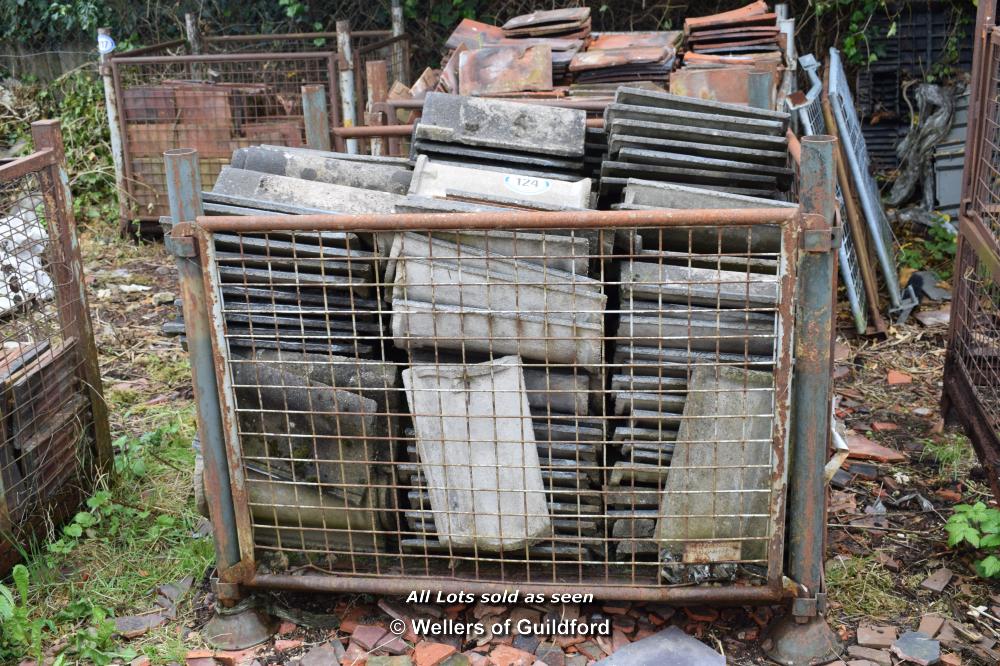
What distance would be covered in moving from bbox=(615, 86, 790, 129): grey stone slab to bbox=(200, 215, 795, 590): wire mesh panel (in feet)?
2.09

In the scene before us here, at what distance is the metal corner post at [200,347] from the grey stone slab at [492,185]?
2.44ft

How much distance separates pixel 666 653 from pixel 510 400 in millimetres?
947

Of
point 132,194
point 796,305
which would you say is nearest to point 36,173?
point 796,305

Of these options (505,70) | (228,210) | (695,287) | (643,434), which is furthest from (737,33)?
(228,210)

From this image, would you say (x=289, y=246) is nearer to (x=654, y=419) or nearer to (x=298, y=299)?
(x=298, y=299)

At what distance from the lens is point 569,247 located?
9.78 ft

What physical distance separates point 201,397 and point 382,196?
900 mm

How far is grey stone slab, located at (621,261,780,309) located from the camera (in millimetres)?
2891

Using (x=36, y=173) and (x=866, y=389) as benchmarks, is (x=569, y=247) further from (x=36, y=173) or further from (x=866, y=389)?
(x=866, y=389)

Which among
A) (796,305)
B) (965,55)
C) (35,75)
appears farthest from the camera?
(35,75)

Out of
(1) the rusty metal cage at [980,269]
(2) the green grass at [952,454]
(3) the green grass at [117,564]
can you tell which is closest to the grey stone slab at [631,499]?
→ (3) the green grass at [117,564]

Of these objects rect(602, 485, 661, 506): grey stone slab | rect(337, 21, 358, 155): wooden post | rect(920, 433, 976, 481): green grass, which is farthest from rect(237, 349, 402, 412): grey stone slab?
rect(337, 21, 358, 155): wooden post

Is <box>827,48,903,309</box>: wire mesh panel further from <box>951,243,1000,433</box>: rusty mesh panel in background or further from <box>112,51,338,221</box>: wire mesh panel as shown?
<box>112,51,338,221</box>: wire mesh panel

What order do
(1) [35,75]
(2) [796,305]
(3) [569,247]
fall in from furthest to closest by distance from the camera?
(1) [35,75], (3) [569,247], (2) [796,305]
